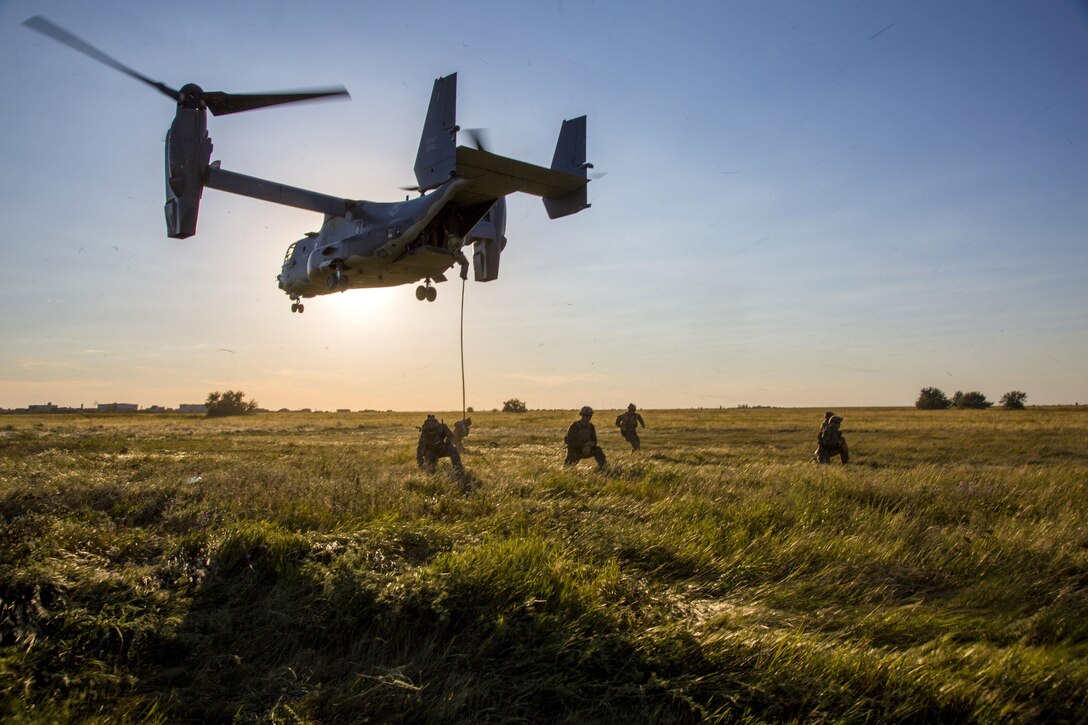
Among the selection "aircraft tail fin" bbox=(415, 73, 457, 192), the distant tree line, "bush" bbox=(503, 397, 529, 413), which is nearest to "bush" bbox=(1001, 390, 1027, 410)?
the distant tree line

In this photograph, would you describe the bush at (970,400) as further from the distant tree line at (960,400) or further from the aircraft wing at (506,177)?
the aircraft wing at (506,177)

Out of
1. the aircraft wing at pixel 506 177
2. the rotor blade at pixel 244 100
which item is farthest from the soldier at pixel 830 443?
the rotor blade at pixel 244 100

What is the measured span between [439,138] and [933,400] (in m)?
89.5

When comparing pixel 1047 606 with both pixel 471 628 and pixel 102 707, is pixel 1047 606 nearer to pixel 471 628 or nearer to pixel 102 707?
pixel 471 628

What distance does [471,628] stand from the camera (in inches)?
188

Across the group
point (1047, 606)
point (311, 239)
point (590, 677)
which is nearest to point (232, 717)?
point (590, 677)

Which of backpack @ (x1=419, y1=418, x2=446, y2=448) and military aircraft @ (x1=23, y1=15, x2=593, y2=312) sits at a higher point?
A: military aircraft @ (x1=23, y1=15, x2=593, y2=312)

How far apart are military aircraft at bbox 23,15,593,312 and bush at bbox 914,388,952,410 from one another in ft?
277

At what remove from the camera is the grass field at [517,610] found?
3.94 meters

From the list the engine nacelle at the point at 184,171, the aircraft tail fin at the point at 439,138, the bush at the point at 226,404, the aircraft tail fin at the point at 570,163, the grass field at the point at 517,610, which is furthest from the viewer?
the bush at the point at 226,404

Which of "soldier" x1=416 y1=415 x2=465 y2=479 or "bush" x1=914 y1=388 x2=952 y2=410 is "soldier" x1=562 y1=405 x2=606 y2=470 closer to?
"soldier" x1=416 y1=415 x2=465 y2=479

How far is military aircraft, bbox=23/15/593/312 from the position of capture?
12.1m

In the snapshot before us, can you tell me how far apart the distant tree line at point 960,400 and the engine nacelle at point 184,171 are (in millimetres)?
90893

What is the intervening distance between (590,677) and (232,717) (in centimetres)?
230
